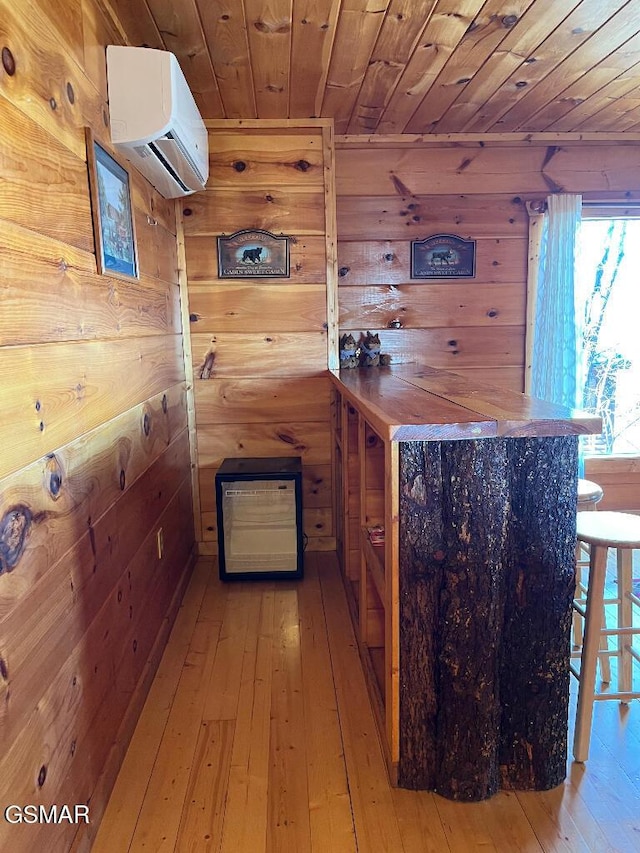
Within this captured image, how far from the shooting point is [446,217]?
3145 mm

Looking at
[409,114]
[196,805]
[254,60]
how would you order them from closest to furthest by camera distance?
[196,805] → [254,60] → [409,114]

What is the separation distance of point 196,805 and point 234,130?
278 centimetres

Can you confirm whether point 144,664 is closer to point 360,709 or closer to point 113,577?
point 113,577

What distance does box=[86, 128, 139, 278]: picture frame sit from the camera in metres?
1.54

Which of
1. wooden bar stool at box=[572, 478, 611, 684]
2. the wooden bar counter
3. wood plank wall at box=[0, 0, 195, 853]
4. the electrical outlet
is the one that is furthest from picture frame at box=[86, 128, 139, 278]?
wooden bar stool at box=[572, 478, 611, 684]

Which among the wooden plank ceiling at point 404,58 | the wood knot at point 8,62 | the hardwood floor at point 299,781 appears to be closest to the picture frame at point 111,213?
the wood knot at point 8,62

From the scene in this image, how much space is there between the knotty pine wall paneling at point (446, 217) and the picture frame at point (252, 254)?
41 centimetres

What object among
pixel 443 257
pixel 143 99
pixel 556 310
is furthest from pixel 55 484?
pixel 556 310

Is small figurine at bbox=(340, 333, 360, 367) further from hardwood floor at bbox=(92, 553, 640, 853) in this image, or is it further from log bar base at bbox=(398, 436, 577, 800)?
log bar base at bbox=(398, 436, 577, 800)

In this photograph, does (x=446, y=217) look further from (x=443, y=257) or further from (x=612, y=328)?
(x=612, y=328)

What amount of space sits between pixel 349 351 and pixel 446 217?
0.93 m

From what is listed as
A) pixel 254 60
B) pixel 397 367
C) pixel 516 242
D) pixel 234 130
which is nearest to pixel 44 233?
pixel 254 60

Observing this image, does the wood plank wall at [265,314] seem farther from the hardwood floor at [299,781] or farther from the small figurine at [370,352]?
the hardwood floor at [299,781]

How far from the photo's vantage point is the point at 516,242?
319cm
